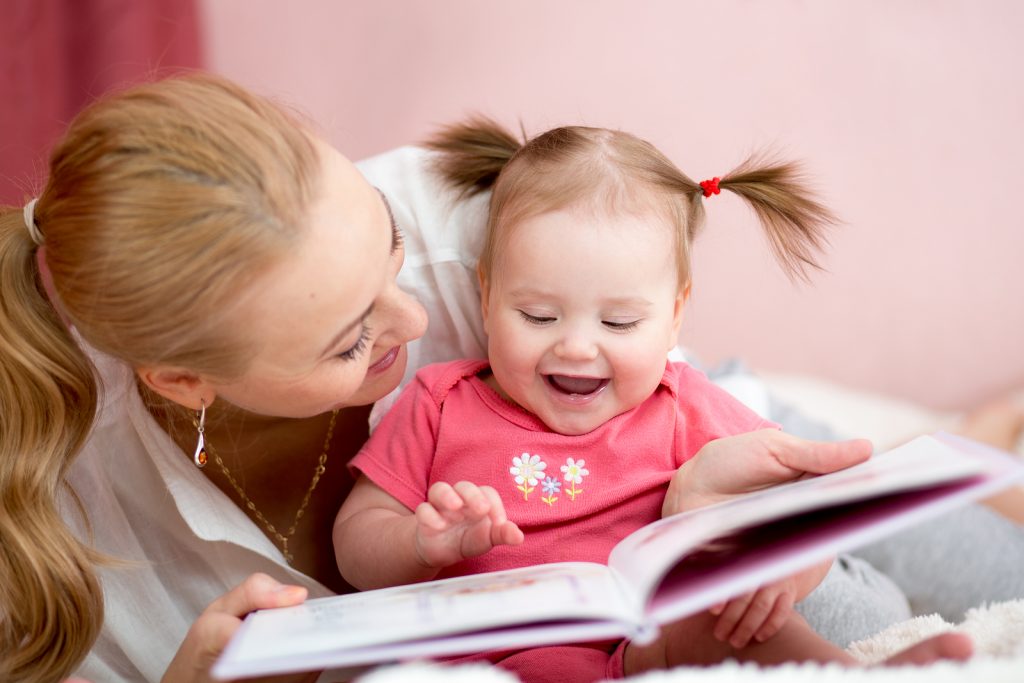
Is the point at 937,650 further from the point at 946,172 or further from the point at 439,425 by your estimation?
the point at 946,172

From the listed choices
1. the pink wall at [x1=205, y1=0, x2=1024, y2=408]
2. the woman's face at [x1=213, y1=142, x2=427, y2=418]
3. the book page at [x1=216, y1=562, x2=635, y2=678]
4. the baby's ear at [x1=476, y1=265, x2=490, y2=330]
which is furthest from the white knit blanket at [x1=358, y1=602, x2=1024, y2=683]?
the pink wall at [x1=205, y1=0, x2=1024, y2=408]

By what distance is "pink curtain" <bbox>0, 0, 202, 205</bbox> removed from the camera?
1.97 metres

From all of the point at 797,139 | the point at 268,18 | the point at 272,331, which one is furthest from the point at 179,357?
the point at 797,139

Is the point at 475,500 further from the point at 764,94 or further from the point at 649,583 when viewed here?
the point at 764,94

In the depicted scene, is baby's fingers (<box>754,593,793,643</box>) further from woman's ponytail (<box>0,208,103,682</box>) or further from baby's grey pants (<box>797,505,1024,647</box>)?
woman's ponytail (<box>0,208,103,682</box>)

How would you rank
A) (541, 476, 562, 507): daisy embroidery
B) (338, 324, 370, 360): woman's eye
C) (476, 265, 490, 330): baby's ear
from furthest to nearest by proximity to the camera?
1. (476, 265, 490, 330): baby's ear
2. (541, 476, 562, 507): daisy embroidery
3. (338, 324, 370, 360): woman's eye

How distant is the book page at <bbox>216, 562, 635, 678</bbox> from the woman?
0.14 metres

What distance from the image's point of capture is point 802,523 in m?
0.76

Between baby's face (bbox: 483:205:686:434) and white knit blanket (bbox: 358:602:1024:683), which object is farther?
baby's face (bbox: 483:205:686:434)

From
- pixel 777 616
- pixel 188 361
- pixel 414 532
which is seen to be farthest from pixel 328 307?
pixel 777 616

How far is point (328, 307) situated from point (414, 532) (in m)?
0.26

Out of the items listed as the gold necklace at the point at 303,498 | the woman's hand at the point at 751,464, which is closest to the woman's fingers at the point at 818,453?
the woman's hand at the point at 751,464

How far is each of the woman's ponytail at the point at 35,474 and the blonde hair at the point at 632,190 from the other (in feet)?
1.58

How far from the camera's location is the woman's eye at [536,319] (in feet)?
3.52
